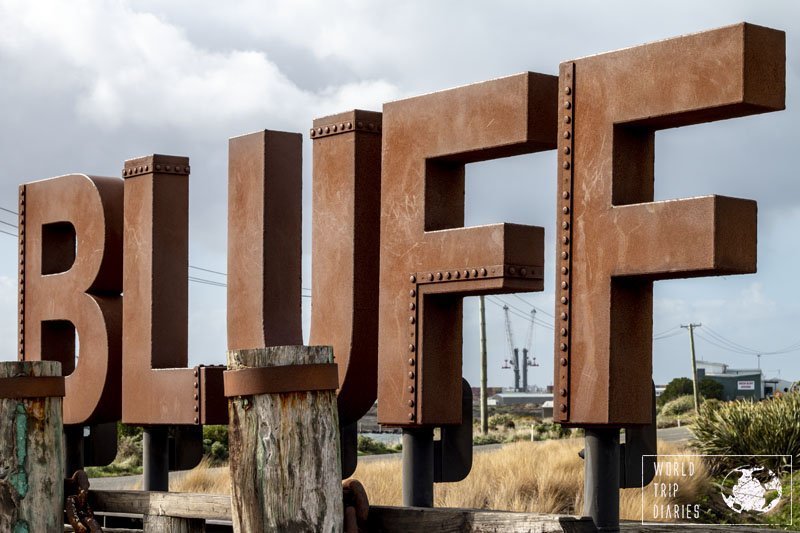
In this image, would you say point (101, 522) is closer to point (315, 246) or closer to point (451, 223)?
point (315, 246)

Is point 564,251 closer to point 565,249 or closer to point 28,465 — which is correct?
point 565,249

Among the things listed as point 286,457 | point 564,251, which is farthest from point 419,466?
point 286,457

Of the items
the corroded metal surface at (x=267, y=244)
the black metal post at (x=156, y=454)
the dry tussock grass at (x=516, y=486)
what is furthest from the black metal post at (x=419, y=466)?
the dry tussock grass at (x=516, y=486)

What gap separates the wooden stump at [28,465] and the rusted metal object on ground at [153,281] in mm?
1309

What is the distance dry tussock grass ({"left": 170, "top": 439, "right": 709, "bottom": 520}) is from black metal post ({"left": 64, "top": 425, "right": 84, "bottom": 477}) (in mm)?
4759

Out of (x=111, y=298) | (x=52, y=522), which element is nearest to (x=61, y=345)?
(x=111, y=298)

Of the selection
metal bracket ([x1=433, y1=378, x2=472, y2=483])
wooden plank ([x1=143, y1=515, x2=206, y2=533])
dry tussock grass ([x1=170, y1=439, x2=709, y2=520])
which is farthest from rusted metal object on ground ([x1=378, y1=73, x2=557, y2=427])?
dry tussock grass ([x1=170, y1=439, x2=709, y2=520])

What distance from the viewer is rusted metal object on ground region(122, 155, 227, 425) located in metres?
10.0

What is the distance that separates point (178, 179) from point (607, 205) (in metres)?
4.57

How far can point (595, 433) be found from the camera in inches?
280

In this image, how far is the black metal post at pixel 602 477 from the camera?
7.12 metres

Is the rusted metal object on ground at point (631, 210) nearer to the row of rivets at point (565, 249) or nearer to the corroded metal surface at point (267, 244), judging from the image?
the row of rivets at point (565, 249)

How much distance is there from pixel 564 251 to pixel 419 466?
190 centimetres

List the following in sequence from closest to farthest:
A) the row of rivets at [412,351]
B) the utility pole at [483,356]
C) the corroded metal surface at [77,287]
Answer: the row of rivets at [412,351], the corroded metal surface at [77,287], the utility pole at [483,356]
